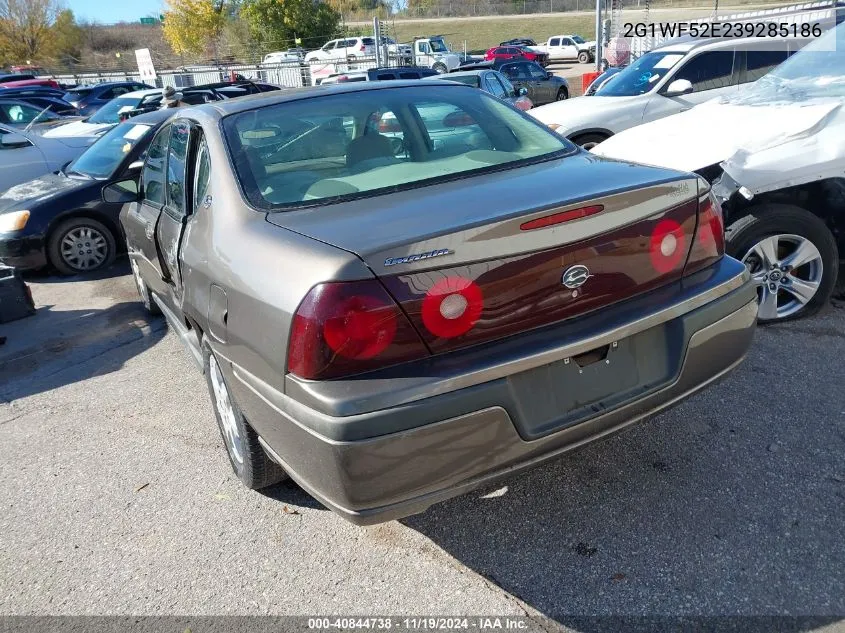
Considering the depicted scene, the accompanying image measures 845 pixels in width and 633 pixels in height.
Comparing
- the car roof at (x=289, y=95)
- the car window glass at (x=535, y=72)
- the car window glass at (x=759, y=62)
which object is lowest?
the car window glass at (x=535, y=72)

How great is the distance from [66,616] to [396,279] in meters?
1.76

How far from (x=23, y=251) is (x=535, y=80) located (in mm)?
16720

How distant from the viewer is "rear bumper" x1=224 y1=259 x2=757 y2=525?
2010 millimetres

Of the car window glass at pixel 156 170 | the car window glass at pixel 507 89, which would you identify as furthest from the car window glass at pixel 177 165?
the car window glass at pixel 507 89

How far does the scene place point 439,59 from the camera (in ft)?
95.8

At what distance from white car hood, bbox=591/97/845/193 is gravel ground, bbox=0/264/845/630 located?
1.08m

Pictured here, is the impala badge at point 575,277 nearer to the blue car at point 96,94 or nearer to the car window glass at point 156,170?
the car window glass at point 156,170

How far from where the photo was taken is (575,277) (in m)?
2.30

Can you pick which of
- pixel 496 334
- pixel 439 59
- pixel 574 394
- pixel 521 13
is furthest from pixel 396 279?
pixel 521 13

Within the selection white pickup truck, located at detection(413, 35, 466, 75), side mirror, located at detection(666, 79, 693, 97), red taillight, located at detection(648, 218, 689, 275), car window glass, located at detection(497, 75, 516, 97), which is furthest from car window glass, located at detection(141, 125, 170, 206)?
white pickup truck, located at detection(413, 35, 466, 75)

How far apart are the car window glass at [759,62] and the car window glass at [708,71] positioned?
0.64ft

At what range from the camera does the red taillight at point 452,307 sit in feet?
6.88

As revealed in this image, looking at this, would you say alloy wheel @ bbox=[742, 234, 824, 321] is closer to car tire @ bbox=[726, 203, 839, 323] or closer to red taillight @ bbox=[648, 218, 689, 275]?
car tire @ bbox=[726, 203, 839, 323]

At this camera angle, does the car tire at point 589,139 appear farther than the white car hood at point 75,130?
No
